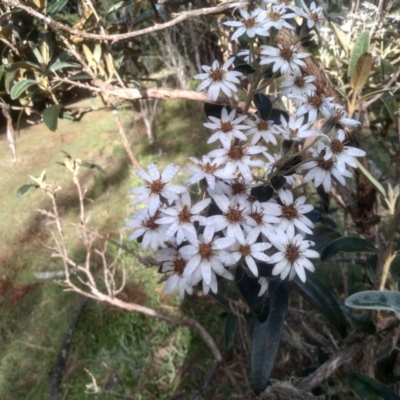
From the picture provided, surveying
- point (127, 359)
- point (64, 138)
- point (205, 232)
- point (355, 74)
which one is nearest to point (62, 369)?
point (127, 359)

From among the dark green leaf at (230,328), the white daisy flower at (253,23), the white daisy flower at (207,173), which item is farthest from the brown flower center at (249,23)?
the dark green leaf at (230,328)

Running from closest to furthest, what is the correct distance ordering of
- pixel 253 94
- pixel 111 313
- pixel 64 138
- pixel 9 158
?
pixel 253 94
pixel 111 313
pixel 9 158
pixel 64 138

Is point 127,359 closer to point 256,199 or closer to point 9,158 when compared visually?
point 256,199

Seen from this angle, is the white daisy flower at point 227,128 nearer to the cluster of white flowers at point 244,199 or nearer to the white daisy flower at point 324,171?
the cluster of white flowers at point 244,199

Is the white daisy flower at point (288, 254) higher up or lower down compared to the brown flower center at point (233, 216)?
lower down

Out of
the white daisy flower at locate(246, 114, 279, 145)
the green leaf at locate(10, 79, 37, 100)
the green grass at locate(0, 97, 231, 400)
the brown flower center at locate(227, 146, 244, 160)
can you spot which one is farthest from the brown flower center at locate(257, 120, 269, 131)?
the green leaf at locate(10, 79, 37, 100)

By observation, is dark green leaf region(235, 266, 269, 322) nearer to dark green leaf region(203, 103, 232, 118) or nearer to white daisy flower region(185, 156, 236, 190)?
white daisy flower region(185, 156, 236, 190)
